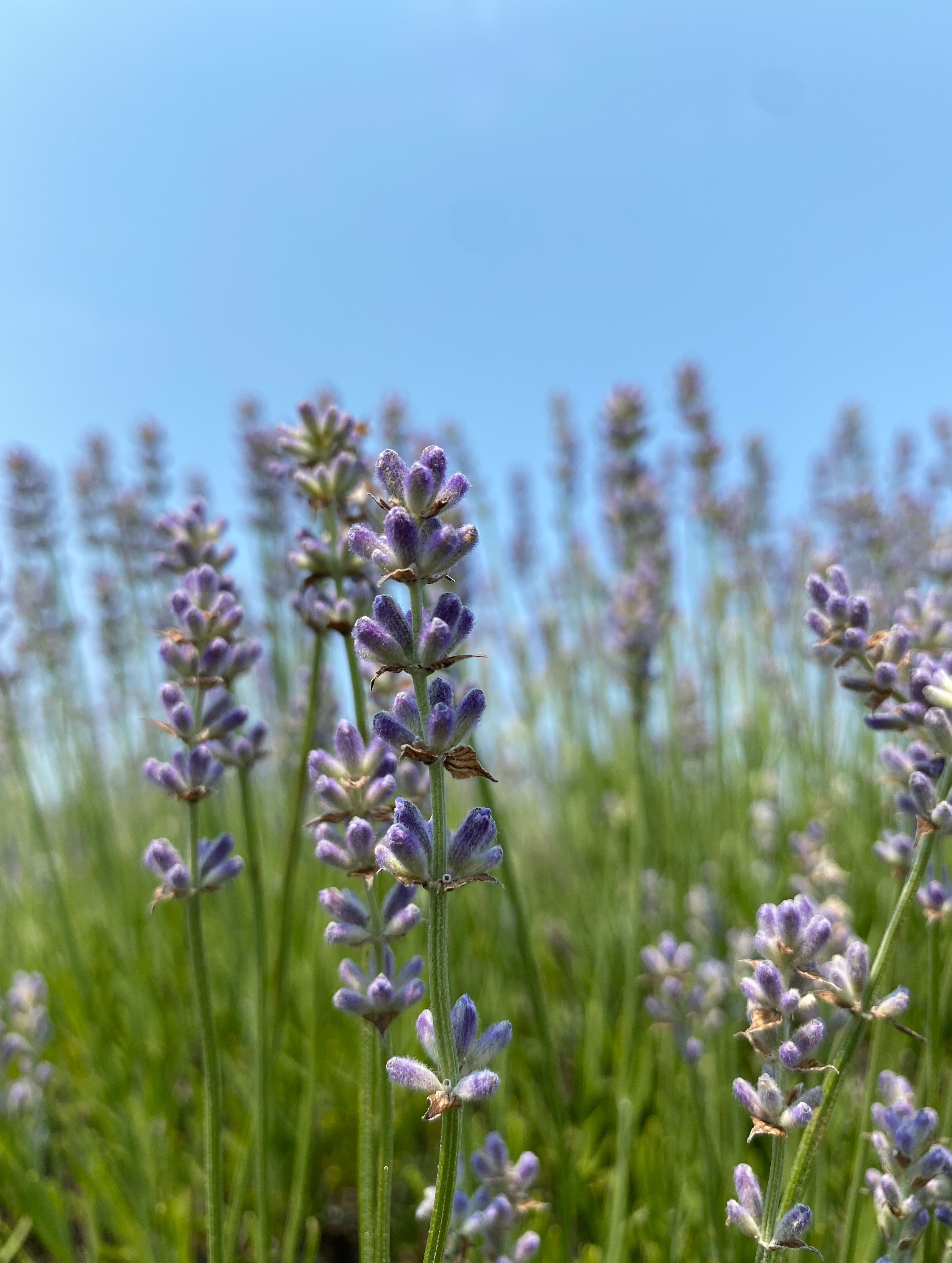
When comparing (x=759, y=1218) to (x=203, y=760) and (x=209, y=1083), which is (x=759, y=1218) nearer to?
(x=209, y=1083)

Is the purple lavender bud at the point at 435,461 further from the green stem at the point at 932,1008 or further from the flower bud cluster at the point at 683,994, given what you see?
the flower bud cluster at the point at 683,994

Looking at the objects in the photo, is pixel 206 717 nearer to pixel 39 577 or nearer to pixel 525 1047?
pixel 525 1047

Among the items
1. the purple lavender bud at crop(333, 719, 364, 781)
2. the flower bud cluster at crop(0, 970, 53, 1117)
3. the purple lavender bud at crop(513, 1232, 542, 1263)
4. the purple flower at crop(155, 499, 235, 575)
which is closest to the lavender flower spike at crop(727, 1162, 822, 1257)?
the purple lavender bud at crop(513, 1232, 542, 1263)

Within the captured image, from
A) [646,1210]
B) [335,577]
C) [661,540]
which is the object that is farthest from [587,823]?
[335,577]

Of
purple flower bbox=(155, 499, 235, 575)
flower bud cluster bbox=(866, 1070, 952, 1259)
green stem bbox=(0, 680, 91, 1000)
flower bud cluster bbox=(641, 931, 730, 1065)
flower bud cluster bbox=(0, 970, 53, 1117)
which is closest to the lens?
flower bud cluster bbox=(866, 1070, 952, 1259)

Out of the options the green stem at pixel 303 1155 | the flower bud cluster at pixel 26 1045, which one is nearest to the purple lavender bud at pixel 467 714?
the green stem at pixel 303 1155

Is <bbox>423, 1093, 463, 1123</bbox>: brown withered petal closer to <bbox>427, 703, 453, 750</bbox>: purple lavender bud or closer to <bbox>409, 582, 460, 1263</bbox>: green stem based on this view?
<bbox>409, 582, 460, 1263</bbox>: green stem
